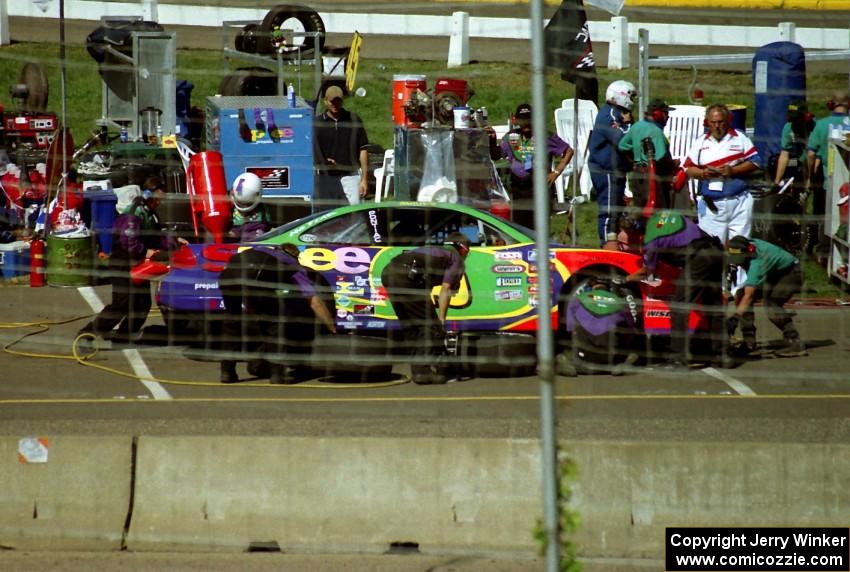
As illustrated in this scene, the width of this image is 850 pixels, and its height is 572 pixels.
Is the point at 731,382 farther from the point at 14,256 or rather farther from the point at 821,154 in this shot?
the point at 14,256

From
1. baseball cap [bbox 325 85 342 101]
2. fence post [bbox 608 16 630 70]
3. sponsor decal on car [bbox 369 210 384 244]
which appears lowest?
sponsor decal on car [bbox 369 210 384 244]

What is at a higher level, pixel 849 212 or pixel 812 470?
pixel 849 212

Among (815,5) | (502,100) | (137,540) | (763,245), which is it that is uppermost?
(815,5)

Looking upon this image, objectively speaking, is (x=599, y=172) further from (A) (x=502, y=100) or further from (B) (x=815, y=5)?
(B) (x=815, y=5)

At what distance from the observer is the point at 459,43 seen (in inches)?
984

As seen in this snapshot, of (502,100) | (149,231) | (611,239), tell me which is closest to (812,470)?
(611,239)

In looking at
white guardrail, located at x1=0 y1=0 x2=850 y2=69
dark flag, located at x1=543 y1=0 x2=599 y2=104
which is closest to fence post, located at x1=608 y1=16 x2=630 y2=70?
white guardrail, located at x1=0 y1=0 x2=850 y2=69

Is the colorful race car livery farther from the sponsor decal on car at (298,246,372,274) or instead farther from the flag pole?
the flag pole

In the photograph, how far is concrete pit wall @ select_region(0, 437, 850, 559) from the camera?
6.39m

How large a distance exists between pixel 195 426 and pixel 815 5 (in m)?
23.6

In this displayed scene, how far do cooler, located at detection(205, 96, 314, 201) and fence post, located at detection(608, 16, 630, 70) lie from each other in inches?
423

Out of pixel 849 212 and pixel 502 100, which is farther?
pixel 502 100

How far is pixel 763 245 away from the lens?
10.9m

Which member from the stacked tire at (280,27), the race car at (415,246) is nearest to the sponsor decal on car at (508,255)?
the race car at (415,246)
